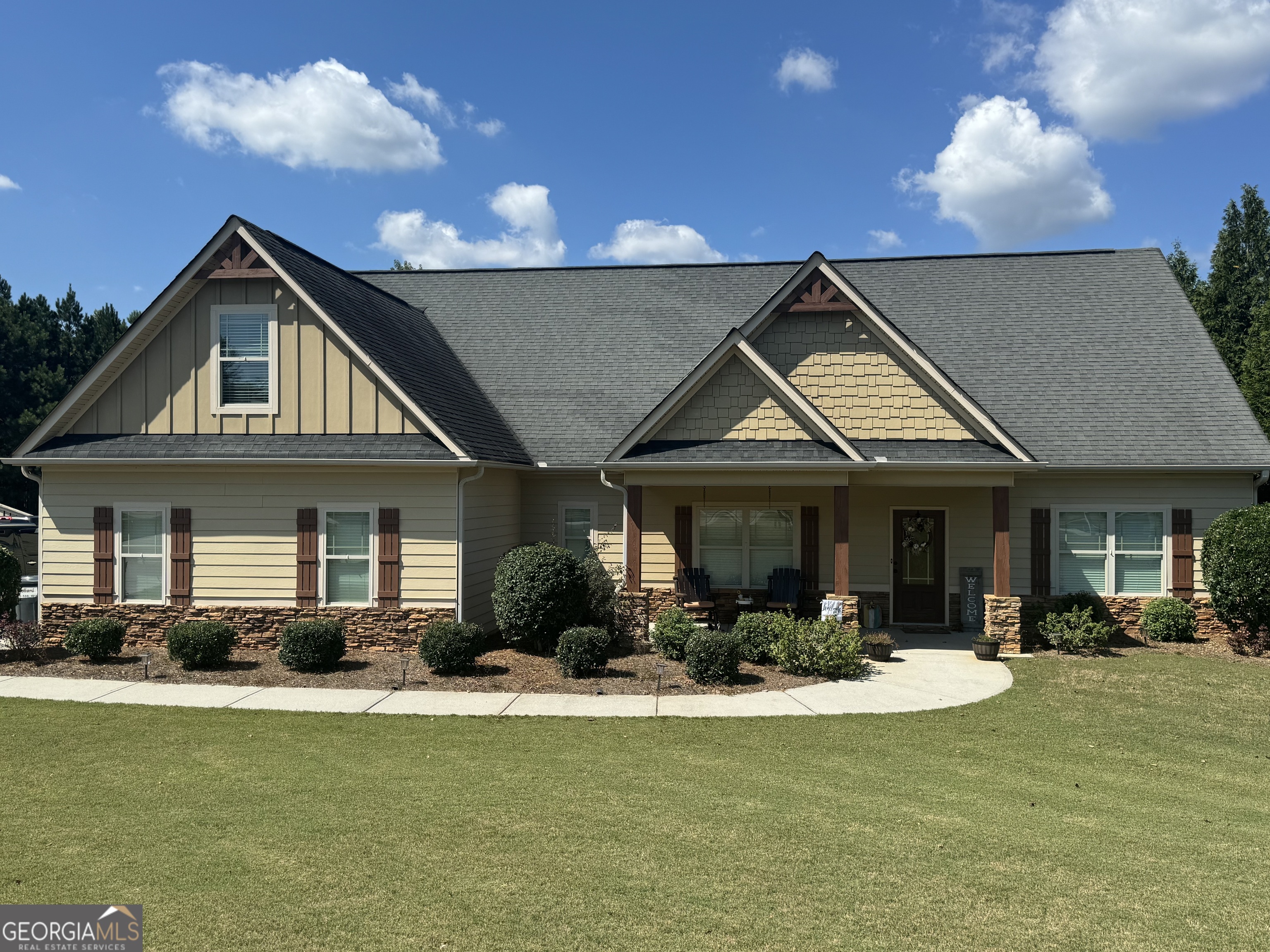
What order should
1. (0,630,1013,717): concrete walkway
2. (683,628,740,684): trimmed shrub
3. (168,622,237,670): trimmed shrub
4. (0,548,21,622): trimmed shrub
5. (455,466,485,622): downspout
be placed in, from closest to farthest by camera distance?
(0,630,1013,717): concrete walkway → (683,628,740,684): trimmed shrub → (168,622,237,670): trimmed shrub → (455,466,485,622): downspout → (0,548,21,622): trimmed shrub

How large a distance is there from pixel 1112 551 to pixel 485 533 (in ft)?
39.8

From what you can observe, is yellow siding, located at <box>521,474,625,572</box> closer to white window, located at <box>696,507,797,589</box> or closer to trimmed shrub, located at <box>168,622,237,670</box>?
white window, located at <box>696,507,797,589</box>

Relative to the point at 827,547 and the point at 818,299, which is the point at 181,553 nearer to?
the point at 827,547

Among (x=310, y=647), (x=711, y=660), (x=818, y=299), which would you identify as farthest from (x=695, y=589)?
(x=310, y=647)

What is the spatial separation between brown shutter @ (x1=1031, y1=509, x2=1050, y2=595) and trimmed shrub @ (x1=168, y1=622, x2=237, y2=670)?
48.2 ft

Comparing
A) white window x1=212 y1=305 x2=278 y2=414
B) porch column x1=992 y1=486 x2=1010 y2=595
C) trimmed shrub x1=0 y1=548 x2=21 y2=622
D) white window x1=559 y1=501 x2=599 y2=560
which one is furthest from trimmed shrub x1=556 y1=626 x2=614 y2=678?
Result: trimmed shrub x1=0 y1=548 x2=21 y2=622

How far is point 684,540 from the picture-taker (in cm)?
1655

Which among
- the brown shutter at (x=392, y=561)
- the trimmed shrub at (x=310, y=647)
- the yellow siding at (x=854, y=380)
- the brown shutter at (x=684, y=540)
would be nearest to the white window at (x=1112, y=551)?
the yellow siding at (x=854, y=380)

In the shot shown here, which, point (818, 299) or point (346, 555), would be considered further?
point (818, 299)

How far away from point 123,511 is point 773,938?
14.2m

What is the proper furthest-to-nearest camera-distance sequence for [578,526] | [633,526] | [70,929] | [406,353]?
[578,526] → [406,353] → [633,526] → [70,929]

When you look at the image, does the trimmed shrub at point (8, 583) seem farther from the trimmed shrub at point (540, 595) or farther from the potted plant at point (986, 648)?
the potted plant at point (986, 648)

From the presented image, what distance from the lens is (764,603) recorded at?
16.3m

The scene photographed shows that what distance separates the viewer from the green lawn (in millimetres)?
5059
